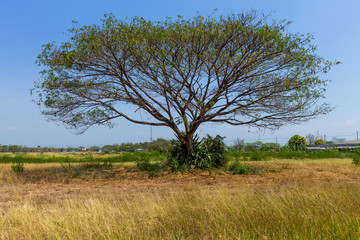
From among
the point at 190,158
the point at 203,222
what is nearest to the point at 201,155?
the point at 190,158

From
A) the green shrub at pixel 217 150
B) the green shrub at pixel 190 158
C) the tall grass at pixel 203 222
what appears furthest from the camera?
the green shrub at pixel 217 150

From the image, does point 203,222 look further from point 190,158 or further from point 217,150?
point 217,150

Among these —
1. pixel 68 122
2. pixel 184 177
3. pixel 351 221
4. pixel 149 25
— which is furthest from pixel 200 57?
pixel 351 221

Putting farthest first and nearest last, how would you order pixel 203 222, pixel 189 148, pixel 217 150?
pixel 217 150 < pixel 189 148 < pixel 203 222

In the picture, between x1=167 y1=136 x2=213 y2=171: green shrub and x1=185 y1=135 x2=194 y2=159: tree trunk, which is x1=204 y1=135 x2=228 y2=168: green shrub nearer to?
x1=167 y1=136 x2=213 y2=171: green shrub

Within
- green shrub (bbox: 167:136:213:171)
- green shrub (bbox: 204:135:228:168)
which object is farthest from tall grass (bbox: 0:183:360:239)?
green shrub (bbox: 204:135:228:168)

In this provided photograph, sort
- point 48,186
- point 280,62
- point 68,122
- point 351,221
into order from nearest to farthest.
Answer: point 351,221 < point 48,186 < point 280,62 < point 68,122

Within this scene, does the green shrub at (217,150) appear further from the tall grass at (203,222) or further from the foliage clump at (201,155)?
the tall grass at (203,222)

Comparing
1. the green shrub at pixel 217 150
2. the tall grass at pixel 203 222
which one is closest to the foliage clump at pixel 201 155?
the green shrub at pixel 217 150

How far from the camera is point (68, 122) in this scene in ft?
46.2

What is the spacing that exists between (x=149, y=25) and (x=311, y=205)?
969 centimetres

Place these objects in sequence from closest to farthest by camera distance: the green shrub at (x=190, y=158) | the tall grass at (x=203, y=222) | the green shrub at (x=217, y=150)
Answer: the tall grass at (x=203, y=222) < the green shrub at (x=190, y=158) < the green shrub at (x=217, y=150)

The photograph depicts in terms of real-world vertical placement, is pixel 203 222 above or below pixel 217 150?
below

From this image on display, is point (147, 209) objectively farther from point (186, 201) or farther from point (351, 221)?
point (351, 221)
